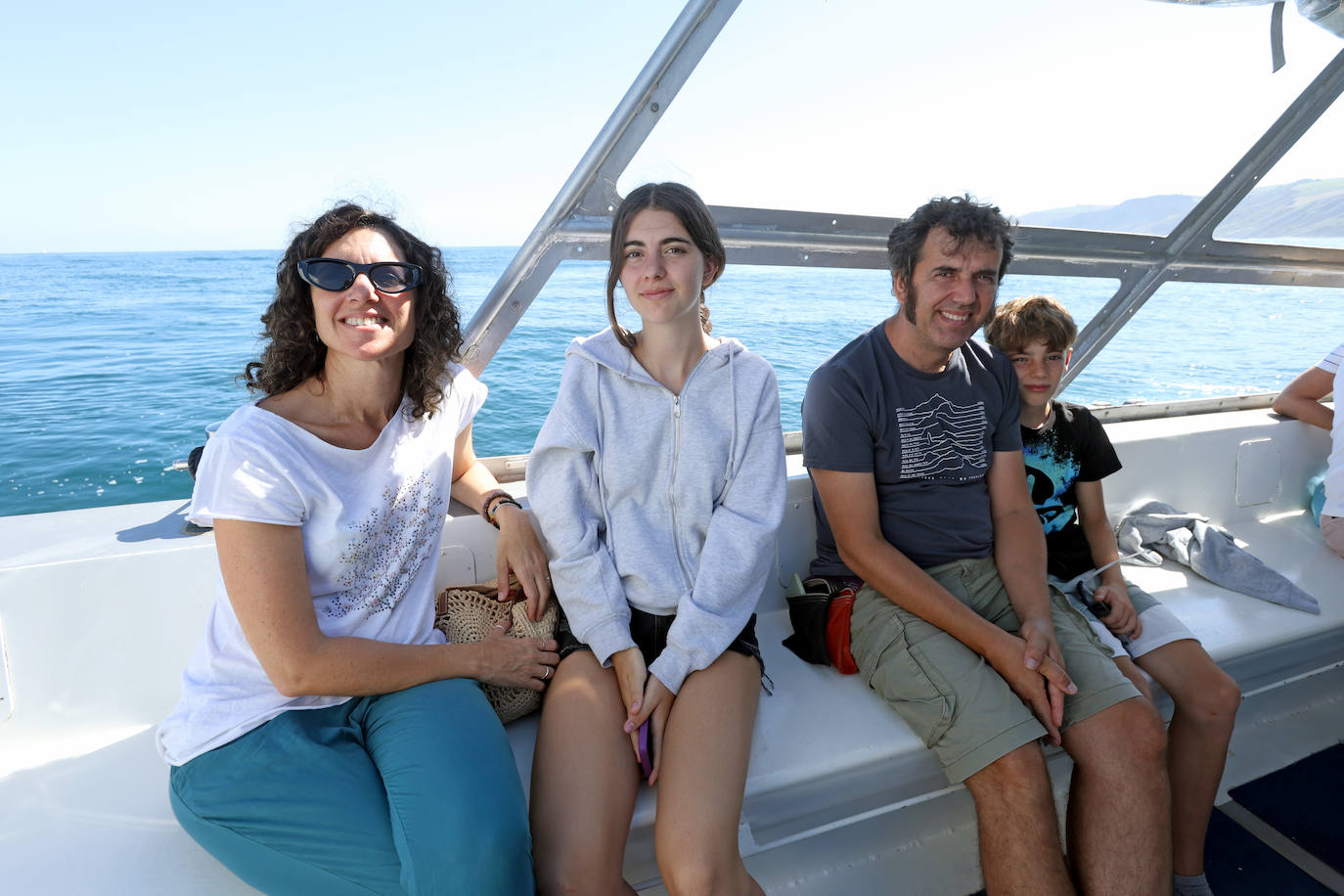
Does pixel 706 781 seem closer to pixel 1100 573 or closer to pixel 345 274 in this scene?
pixel 345 274

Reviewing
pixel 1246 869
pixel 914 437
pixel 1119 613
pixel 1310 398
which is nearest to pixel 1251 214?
pixel 1310 398

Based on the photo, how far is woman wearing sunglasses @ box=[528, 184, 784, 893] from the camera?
4.91ft

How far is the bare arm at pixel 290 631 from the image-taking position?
1.26m

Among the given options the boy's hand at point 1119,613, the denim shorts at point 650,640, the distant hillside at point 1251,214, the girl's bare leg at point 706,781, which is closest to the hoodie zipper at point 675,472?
the denim shorts at point 650,640

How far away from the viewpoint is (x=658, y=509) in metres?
1.73

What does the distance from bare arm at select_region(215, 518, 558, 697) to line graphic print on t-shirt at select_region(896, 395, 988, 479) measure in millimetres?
1342

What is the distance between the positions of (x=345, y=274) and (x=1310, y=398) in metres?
3.97

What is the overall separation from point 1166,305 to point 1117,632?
16.9 meters

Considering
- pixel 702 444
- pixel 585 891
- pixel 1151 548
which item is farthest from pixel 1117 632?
pixel 585 891

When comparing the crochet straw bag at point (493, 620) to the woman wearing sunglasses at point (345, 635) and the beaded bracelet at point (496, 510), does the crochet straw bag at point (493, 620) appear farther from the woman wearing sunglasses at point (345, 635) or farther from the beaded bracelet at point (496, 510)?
the beaded bracelet at point (496, 510)

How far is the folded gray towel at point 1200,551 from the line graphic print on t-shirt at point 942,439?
1.25 meters

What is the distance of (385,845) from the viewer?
1.20 m

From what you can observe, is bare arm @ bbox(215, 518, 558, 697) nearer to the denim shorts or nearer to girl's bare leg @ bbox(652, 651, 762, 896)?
the denim shorts

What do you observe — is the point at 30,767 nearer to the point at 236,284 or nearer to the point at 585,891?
the point at 585,891
